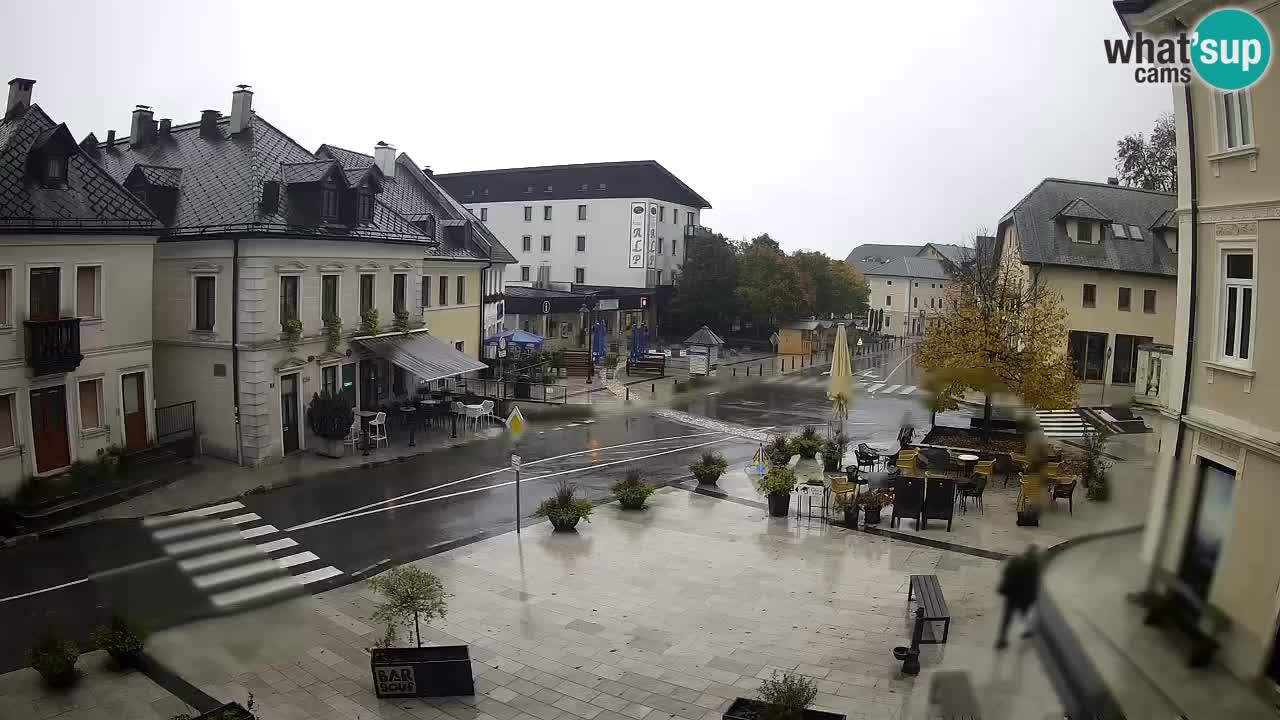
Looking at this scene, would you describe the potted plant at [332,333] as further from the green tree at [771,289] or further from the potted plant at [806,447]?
the green tree at [771,289]

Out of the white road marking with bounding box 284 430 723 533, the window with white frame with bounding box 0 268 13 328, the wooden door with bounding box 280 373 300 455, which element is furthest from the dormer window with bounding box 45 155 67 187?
the white road marking with bounding box 284 430 723 533

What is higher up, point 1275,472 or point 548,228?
point 548,228

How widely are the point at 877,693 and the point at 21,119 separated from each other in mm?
22699

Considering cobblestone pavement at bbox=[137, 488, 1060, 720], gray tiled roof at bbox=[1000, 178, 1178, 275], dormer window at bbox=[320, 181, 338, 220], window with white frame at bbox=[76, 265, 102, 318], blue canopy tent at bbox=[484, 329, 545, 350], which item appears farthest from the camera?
blue canopy tent at bbox=[484, 329, 545, 350]

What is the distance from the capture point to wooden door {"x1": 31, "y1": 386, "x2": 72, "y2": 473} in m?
19.6

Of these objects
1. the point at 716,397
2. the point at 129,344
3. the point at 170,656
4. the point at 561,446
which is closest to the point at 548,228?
the point at 716,397

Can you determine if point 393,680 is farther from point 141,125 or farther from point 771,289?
point 771,289

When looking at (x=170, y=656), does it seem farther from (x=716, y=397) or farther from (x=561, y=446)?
(x=716, y=397)

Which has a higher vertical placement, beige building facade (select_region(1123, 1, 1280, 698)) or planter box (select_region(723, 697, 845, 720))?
beige building facade (select_region(1123, 1, 1280, 698))

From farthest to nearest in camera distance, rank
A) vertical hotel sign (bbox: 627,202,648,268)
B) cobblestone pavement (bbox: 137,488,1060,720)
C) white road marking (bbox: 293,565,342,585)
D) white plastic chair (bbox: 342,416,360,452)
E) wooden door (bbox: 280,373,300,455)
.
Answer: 1. vertical hotel sign (bbox: 627,202,648,268)
2. white plastic chair (bbox: 342,416,360,452)
3. wooden door (bbox: 280,373,300,455)
4. white road marking (bbox: 293,565,342,585)
5. cobblestone pavement (bbox: 137,488,1060,720)

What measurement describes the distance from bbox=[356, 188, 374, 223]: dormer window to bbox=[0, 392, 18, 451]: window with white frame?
37.5ft

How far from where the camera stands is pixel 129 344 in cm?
2219

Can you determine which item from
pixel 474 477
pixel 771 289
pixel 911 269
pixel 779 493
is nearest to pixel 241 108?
pixel 474 477

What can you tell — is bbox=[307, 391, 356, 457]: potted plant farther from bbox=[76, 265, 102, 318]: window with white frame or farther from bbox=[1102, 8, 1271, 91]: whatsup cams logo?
bbox=[1102, 8, 1271, 91]: whatsup cams logo
